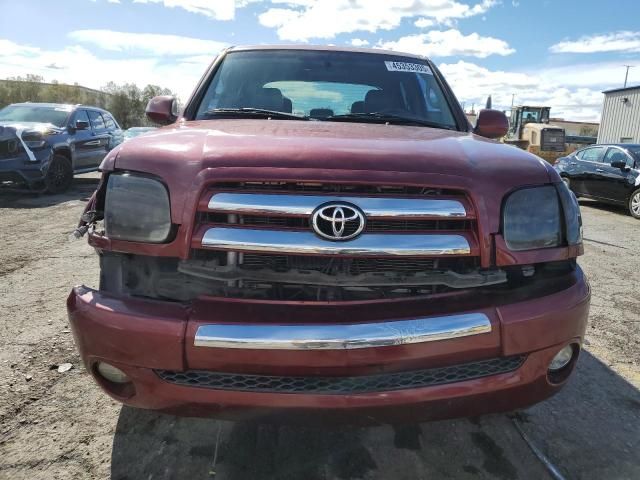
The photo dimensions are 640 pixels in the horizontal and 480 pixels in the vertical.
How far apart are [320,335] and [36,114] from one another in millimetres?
10544

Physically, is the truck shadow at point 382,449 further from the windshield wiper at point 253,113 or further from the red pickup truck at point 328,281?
the windshield wiper at point 253,113

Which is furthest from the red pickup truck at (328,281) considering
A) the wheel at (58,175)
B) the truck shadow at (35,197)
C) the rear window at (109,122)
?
the rear window at (109,122)

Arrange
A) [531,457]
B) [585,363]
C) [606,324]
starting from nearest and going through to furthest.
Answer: [531,457] < [585,363] < [606,324]

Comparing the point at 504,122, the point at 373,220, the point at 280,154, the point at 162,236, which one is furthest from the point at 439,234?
the point at 504,122

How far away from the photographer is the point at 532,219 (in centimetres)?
190

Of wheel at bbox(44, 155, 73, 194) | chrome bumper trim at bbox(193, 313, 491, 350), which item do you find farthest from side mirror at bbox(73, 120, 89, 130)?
chrome bumper trim at bbox(193, 313, 491, 350)

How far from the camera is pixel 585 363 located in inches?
125

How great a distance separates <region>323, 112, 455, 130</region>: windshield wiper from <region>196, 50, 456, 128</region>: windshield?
0.08 ft

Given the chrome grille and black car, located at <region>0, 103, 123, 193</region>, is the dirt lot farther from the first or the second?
black car, located at <region>0, 103, 123, 193</region>

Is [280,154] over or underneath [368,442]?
over

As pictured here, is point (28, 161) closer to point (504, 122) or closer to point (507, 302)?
point (504, 122)

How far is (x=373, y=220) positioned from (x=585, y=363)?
224 centimetres

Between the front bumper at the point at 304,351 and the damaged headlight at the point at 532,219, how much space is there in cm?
Answer: 23

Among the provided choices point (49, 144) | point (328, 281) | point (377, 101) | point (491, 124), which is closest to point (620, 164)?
point (491, 124)
